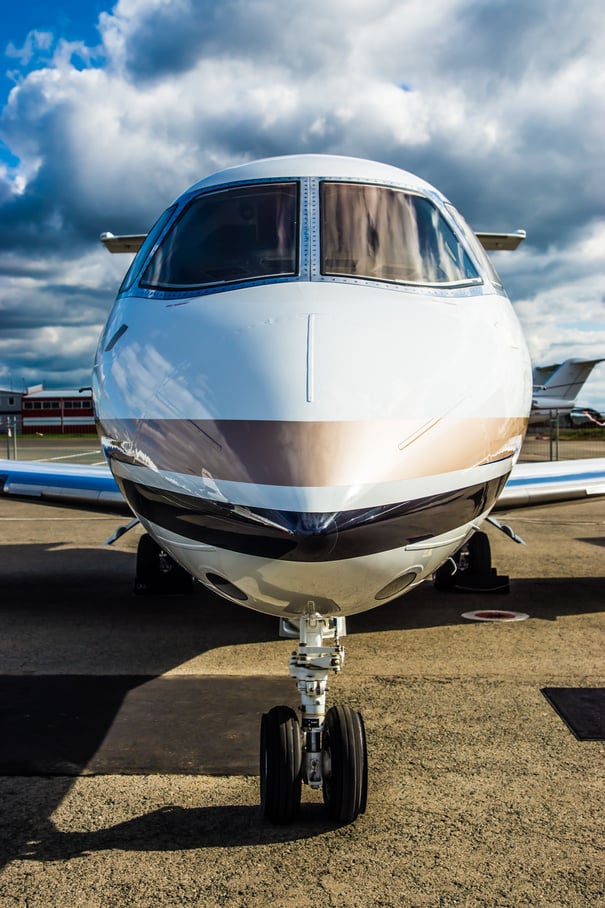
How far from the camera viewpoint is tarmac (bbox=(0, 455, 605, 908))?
121 inches

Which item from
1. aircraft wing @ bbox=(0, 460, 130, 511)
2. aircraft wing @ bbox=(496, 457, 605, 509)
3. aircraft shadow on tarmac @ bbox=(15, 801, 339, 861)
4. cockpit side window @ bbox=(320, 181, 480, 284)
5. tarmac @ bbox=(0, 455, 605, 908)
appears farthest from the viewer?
aircraft wing @ bbox=(0, 460, 130, 511)

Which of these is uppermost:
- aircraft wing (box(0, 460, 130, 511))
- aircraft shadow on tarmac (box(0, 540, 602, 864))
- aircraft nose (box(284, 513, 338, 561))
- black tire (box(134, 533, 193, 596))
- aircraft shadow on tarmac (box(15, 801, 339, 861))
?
aircraft nose (box(284, 513, 338, 561))

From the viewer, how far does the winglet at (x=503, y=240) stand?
275 inches

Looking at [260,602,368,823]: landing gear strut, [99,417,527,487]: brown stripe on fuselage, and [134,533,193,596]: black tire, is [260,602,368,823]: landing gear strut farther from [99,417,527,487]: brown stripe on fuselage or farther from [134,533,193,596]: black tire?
[134,533,193,596]: black tire

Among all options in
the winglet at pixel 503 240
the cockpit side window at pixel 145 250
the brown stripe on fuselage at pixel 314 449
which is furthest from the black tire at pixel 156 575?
the brown stripe on fuselage at pixel 314 449

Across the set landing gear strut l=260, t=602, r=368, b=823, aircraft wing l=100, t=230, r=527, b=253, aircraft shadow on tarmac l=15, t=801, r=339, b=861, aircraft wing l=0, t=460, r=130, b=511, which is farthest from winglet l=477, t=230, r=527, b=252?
aircraft shadow on tarmac l=15, t=801, r=339, b=861

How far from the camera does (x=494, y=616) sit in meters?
7.32

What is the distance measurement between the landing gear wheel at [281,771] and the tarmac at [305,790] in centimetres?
9

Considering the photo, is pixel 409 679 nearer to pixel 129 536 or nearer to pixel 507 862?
pixel 507 862

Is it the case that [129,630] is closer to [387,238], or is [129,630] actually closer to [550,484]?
[550,484]

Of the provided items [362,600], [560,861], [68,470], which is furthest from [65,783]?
[68,470]

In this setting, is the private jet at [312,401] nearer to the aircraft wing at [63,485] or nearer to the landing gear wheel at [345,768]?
the landing gear wheel at [345,768]

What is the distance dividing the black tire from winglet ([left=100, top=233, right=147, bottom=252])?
2818 millimetres

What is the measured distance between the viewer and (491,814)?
3.56 meters
